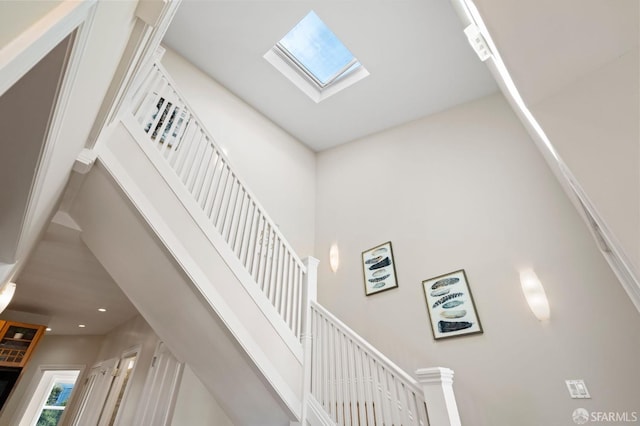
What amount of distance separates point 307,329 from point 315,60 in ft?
12.9

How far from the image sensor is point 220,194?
269 centimetres

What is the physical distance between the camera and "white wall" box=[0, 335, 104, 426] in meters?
5.75

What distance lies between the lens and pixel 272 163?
16.3 feet

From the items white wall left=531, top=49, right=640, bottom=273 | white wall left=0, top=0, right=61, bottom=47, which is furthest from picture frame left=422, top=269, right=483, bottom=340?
white wall left=0, top=0, right=61, bottom=47

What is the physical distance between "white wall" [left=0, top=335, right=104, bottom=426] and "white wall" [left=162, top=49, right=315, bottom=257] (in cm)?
A: 547

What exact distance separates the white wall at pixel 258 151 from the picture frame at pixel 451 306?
2111 millimetres

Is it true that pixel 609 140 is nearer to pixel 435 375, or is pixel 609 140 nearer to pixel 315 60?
pixel 435 375

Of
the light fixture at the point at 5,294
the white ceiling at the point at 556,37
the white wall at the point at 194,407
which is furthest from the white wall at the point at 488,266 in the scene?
the light fixture at the point at 5,294

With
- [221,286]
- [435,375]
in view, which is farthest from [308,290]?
[435,375]

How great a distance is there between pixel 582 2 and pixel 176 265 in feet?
8.69

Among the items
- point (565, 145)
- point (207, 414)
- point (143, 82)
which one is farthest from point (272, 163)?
point (565, 145)

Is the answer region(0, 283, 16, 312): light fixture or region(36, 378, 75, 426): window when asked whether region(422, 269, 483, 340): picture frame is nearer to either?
region(0, 283, 16, 312): light fixture

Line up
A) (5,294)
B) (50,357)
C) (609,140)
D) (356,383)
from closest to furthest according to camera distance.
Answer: (609,140), (356,383), (5,294), (50,357)

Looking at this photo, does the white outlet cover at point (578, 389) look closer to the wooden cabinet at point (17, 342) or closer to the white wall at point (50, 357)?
the wooden cabinet at point (17, 342)
